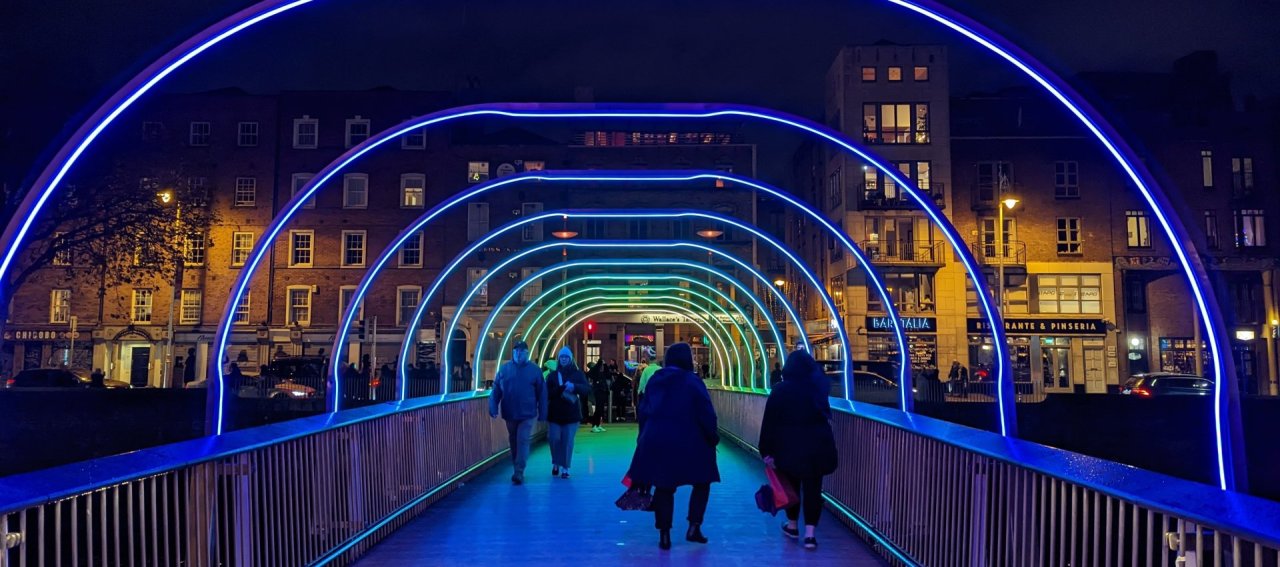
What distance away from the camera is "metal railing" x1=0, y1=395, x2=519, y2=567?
4.66m

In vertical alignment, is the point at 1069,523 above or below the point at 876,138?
below

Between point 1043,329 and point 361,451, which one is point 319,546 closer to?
point 361,451

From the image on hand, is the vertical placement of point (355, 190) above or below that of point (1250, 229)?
above

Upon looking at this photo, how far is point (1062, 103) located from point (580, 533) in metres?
5.32

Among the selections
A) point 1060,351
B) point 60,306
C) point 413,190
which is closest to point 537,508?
point 1060,351

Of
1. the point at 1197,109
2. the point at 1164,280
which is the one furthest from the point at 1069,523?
the point at 1197,109

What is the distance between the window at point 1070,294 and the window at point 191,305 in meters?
37.5

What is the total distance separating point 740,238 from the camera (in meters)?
56.7

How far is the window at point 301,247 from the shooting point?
5238 cm

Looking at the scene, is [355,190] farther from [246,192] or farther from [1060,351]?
[1060,351]

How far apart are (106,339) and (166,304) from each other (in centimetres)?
301

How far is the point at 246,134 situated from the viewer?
52906mm

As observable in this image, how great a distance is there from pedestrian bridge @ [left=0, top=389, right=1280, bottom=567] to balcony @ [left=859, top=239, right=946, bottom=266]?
3561 centimetres

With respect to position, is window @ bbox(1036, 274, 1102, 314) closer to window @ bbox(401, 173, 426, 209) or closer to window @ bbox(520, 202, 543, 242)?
window @ bbox(520, 202, 543, 242)
